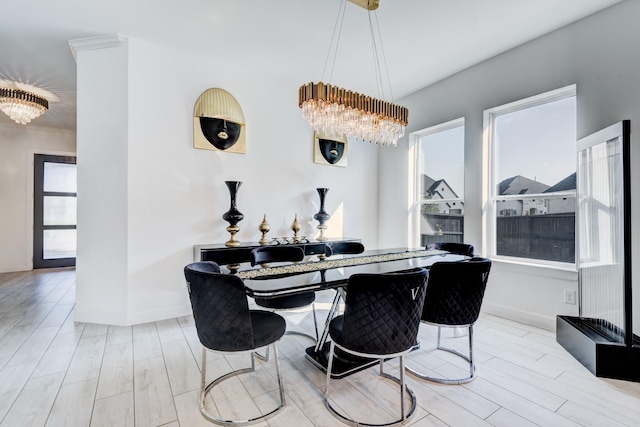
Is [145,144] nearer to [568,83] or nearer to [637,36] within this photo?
[568,83]

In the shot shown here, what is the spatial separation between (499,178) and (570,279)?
4.15 ft

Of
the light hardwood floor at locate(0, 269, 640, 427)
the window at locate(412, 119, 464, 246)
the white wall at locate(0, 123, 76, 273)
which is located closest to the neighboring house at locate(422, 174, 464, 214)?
the window at locate(412, 119, 464, 246)

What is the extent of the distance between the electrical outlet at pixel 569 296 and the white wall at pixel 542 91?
0.04 meters

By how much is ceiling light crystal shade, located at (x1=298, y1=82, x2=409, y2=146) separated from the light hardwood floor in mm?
1991

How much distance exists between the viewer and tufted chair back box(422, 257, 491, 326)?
6.31ft

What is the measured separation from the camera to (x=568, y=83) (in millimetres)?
2783

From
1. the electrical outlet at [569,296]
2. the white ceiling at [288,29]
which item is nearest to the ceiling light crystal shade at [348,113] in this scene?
the white ceiling at [288,29]

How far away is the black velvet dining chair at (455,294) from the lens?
1.92 m

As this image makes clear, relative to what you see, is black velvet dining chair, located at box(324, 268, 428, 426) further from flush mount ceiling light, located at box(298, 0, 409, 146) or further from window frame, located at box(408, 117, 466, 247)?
window frame, located at box(408, 117, 466, 247)

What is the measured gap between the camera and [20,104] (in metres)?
3.66

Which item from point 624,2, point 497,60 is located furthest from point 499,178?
point 624,2

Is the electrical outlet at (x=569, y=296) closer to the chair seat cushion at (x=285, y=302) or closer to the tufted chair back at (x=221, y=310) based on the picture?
the chair seat cushion at (x=285, y=302)

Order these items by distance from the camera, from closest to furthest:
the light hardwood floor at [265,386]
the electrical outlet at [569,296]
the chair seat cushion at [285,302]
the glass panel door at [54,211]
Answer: the light hardwood floor at [265,386]
the chair seat cushion at [285,302]
the electrical outlet at [569,296]
the glass panel door at [54,211]

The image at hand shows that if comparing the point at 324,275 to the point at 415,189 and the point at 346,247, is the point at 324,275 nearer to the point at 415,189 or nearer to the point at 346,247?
the point at 346,247
